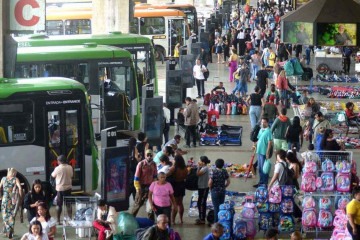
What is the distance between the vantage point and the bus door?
2433cm

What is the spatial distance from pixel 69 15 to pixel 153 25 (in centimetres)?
434

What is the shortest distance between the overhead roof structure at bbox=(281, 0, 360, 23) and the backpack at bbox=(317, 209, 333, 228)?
11.6ft

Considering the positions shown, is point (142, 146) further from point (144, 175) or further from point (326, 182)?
point (326, 182)

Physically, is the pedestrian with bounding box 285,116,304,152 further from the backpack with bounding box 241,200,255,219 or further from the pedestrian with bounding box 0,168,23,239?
the pedestrian with bounding box 0,168,23,239

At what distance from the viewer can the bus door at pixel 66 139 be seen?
24328mm

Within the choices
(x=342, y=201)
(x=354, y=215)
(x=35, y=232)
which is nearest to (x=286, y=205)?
(x=342, y=201)

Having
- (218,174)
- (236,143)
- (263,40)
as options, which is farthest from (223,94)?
(263,40)

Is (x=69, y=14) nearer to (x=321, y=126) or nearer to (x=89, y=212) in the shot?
(x=321, y=126)

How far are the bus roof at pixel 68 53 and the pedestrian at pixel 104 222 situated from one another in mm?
12538

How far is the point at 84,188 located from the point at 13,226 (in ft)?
11.3

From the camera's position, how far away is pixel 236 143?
3191cm

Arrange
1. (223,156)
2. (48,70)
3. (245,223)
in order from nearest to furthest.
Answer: (245,223), (223,156), (48,70)

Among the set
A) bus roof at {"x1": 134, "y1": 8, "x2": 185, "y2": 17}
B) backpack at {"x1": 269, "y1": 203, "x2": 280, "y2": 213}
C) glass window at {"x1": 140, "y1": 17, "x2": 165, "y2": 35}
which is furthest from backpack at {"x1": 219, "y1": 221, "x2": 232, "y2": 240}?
glass window at {"x1": 140, "y1": 17, "x2": 165, "y2": 35}

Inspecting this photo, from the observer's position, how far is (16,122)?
2402 cm
